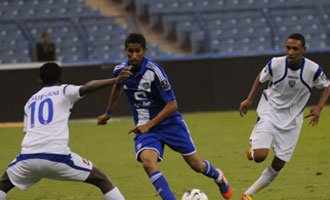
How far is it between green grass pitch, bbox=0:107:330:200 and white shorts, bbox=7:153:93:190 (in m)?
2.46

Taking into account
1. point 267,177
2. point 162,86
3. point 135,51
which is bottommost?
point 267,177

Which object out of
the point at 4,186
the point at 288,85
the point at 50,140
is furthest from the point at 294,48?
the point at 4,186

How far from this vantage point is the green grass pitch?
37.6 feet

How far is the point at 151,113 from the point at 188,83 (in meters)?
13.4

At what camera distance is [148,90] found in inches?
376

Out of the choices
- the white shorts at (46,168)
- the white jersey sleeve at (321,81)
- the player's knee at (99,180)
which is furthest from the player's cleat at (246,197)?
the white shorts at (46,168)

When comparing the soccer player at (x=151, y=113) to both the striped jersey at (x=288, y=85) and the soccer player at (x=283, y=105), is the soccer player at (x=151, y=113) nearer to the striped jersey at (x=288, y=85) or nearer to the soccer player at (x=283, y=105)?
the soccer player at (x=283, y=105)

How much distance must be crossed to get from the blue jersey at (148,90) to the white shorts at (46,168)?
1.20 metres

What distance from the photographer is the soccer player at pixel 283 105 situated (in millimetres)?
10312

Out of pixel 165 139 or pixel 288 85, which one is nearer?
pixel 165 139

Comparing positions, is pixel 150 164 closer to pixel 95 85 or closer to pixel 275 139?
pixel 95 85

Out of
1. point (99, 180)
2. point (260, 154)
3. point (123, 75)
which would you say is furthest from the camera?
point (260, 154)

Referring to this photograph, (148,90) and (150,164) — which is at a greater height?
(148,90)

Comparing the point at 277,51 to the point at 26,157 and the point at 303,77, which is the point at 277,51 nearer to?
the point at 303,77
